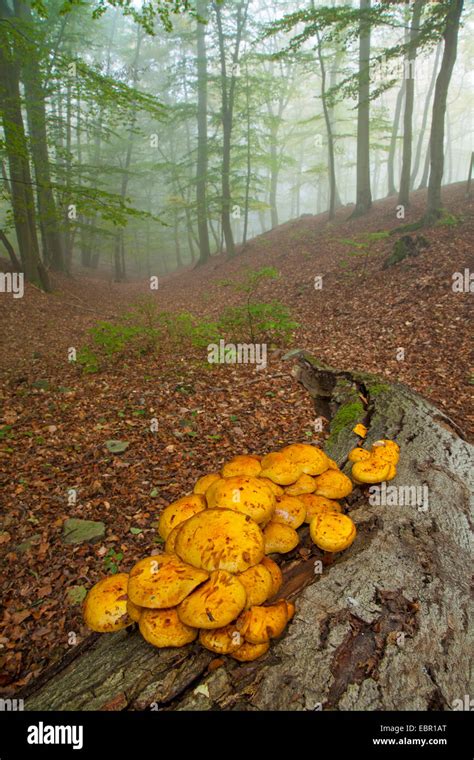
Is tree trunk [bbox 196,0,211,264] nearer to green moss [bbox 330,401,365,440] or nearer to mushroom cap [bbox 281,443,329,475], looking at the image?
green moss [bbox 330,401,365,440]

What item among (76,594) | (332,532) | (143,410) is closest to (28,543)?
(76,594)

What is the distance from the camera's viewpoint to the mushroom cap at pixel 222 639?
5.74 feet

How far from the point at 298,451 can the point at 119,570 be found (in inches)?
72.8

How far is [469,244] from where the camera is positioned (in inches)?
365

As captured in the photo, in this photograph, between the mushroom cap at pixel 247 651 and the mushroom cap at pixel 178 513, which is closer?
the mushroom cap at pixel 247 651

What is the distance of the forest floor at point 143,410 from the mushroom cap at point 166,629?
1.22m

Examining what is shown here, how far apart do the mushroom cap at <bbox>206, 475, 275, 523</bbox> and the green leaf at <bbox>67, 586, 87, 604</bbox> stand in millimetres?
1496

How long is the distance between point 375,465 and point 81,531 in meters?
2.68

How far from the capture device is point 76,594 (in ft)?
9.59

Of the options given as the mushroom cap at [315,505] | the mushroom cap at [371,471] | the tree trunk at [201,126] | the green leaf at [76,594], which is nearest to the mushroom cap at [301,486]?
the mushroom cap at [315,505]

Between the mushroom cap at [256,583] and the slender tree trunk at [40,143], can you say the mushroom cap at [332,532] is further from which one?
the slender tree trunk at [40,143]

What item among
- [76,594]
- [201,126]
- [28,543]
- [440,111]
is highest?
[201,126]

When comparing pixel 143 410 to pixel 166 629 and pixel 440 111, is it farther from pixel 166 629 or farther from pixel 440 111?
pixel 440 111

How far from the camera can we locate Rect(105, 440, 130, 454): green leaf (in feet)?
14.6
